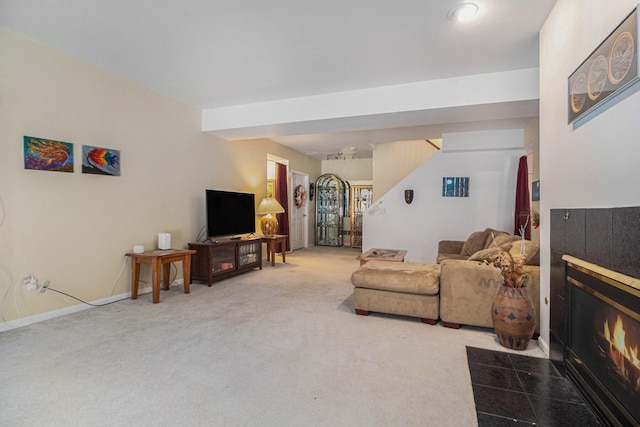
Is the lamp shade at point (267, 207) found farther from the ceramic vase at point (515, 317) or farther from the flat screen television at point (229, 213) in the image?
the ceramic vase at point (515, 317)

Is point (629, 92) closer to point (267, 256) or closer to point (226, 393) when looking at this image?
point (226, 393)

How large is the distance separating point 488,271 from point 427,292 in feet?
1.78

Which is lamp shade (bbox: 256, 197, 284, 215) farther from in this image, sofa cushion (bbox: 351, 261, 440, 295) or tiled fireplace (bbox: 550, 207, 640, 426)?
tiled fireplace (bbox: 550, 207, 640, 426)

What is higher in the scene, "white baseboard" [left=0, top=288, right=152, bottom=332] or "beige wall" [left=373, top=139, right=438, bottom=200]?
"beige wall" [left=373, top=139, right=438, bottom=200]

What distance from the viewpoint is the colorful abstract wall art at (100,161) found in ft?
10.7

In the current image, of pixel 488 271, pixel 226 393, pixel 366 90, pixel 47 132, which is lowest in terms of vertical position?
pixel 226 393

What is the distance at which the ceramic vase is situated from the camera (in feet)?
7.50

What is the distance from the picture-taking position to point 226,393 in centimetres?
180

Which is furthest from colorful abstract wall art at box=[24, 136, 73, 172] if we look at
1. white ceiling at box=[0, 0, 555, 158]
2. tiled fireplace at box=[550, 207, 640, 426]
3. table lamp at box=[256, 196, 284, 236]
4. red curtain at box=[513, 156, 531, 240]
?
red curtain at box=[513, 156, 531, 240]

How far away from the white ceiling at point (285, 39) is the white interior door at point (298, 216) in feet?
14.0

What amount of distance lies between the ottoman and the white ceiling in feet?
6.27

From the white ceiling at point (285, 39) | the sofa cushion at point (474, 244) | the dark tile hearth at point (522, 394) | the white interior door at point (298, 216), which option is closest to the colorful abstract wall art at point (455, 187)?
the sofa cushion at point (474, 244)

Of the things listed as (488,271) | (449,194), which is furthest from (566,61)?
(449,194)

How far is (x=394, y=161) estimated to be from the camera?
277 inches
